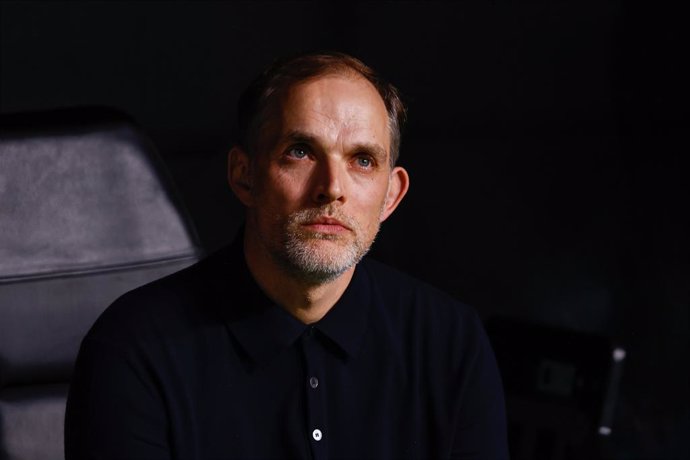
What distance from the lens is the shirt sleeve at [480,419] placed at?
3.93ft

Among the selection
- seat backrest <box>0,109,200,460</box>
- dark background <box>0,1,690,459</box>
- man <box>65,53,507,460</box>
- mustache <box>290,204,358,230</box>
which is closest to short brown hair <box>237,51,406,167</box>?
man <box>65,53,507,460</box>

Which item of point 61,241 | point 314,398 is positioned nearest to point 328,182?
point 314,398

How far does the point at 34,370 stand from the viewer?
4.32 feet

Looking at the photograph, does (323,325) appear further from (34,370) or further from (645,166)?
(645,166)

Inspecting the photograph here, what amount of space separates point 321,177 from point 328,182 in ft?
0.05

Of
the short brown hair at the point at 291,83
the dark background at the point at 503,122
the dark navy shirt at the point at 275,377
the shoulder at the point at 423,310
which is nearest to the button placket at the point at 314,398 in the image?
the dark navy shirt at the point at 275,377

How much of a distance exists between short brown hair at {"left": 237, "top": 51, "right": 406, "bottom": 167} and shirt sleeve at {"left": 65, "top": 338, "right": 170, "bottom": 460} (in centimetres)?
27

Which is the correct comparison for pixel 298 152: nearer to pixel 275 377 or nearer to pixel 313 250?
pixel 313 250

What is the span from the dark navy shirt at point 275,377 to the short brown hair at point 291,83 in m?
0.14

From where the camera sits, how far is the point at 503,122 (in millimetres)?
1856

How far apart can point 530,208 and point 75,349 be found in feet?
2.88

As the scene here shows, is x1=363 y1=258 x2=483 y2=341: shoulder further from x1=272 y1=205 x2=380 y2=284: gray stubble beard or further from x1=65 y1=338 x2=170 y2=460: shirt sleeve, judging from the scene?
x1=65 y1=338 x2=170 y2=460: shirt sleeve

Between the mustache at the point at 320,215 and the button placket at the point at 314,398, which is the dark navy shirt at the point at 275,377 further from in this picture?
the mustache at the point at 320,215

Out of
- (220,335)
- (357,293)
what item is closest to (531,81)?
(357,293)
